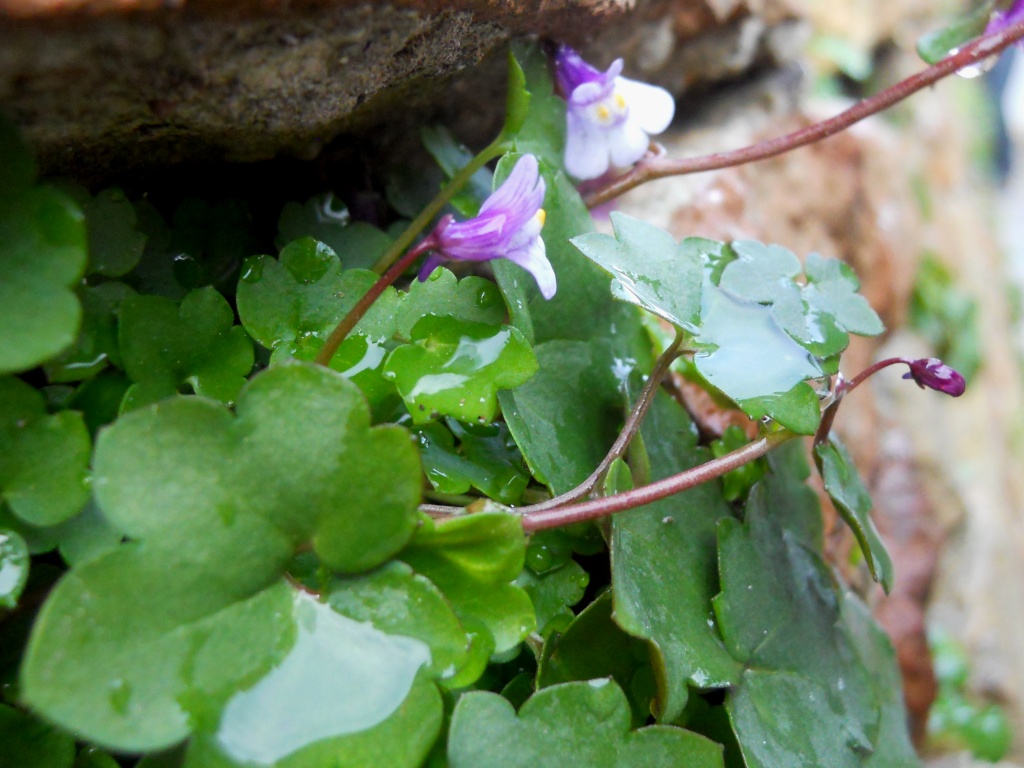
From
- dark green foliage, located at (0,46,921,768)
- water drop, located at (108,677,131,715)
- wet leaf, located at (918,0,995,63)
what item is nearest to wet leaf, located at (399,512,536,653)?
dark green foliage, located at (0,46,921,768)

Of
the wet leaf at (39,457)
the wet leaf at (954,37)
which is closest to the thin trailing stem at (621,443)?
the wet leaf at (39,457)

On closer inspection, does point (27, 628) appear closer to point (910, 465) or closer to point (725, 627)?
point (725, 627)

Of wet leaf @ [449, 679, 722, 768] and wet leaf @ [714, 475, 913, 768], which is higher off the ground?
wet leaf @ [449, 679, 722, 768]

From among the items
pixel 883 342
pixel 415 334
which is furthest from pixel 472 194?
pixel 883 342

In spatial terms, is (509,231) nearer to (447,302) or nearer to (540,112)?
(447,302)

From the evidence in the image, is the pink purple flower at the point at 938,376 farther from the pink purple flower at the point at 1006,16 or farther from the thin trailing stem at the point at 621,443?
the pink purple flower at the point at 1006,16

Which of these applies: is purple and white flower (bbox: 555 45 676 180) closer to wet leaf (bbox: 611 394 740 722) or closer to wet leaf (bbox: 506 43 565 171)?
wet leaf (bbox: 506 43 565 171)

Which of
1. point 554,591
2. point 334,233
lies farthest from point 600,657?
point 334,233
